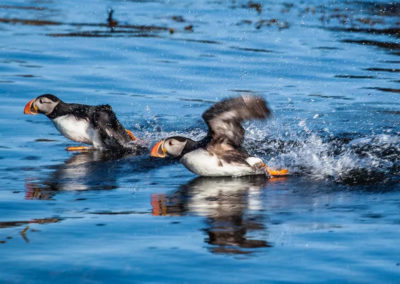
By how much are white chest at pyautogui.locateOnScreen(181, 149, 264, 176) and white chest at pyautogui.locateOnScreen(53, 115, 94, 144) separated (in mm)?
2000

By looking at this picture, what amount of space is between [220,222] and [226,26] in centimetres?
1384

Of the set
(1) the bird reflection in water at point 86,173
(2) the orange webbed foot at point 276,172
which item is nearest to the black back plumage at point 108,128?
(1) the bird reflection in water at point 86,173

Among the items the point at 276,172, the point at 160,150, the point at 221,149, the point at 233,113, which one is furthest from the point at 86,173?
the point at 276,172

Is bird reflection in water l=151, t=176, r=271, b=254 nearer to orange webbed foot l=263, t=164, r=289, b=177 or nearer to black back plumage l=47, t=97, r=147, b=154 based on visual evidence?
orange webbed foot l=263, t=164, r=289, b=177

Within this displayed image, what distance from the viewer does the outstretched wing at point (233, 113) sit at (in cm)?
800

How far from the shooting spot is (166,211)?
7133mm

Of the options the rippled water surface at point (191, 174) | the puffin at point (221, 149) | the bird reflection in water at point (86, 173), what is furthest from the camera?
the puffin at point (221, 149)

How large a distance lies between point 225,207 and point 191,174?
1551 mm

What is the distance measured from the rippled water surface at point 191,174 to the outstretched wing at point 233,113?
55 centimetres

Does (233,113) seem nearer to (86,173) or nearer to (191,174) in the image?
(191,174)

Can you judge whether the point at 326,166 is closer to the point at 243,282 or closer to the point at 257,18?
the point at 243,282

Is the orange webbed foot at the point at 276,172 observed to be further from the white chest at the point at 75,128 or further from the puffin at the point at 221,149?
the white chest at the point at 75,128

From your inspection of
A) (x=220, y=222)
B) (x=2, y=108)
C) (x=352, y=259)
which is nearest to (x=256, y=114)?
(x=220, y=222)

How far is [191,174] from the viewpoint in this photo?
28.9ft
